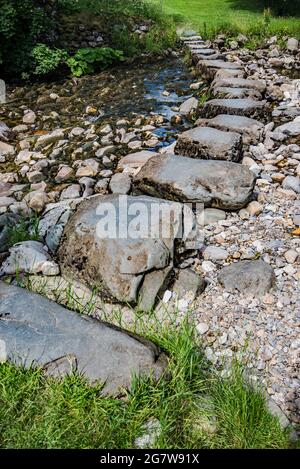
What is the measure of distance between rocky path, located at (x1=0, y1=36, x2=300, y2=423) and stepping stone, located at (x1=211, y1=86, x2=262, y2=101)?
0.05m

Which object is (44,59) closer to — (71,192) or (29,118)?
(29,118)

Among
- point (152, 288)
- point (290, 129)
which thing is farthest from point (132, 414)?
point (290, 129)

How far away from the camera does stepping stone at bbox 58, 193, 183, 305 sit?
2.85 meters

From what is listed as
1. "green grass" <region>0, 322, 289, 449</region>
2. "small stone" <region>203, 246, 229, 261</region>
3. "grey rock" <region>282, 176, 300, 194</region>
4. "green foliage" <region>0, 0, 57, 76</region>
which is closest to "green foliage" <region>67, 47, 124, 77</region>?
"green foliage" <region>0, 0, 57, 76</region>

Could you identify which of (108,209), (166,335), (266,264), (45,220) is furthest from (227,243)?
(45,220)

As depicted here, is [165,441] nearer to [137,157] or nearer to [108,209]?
[108,209]

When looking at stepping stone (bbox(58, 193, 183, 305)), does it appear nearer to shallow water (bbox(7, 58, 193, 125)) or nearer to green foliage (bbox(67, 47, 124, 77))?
shallow water (bbox(7, 58, 193, 125))

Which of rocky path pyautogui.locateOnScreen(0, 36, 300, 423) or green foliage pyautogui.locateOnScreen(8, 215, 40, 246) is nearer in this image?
rocky path pyautogui.locateOnScreen(0, 36, 300, 423)

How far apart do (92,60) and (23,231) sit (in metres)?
5.99

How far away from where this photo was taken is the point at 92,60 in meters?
8.52

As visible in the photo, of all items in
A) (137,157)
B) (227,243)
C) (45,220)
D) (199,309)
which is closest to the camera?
(199,309)

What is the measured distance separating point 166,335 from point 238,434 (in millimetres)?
680

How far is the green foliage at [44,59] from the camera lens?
787cm

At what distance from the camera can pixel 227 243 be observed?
357 centimetres
